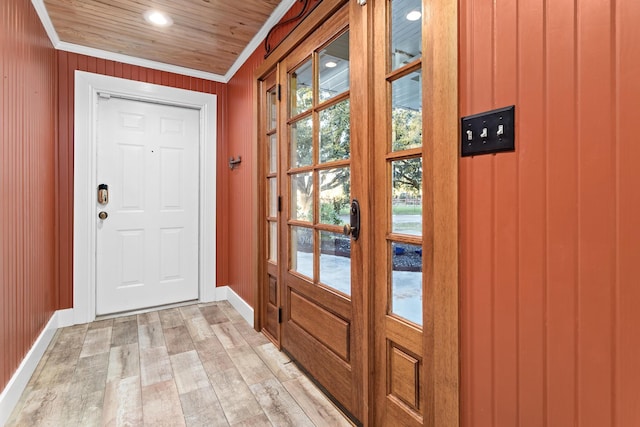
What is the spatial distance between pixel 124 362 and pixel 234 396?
3.05 feet

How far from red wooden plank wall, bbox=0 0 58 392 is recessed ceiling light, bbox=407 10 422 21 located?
2.02m

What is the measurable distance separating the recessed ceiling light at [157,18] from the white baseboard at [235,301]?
7.93 ft

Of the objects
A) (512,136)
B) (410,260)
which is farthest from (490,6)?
(410,260)

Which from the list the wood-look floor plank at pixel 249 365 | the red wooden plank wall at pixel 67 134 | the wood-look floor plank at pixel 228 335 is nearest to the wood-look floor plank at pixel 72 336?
the red wooden plank wall at pixel 67 134

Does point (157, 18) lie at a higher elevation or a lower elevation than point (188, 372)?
higher

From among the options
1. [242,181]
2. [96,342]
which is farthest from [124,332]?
Answer: [242,181]

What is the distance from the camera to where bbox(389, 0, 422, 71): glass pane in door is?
119 centimetres

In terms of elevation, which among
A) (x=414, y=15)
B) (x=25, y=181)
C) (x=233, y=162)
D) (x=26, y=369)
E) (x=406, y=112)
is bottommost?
(x=26, y=369)

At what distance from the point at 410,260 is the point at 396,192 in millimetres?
289

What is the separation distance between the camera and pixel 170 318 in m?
2.90

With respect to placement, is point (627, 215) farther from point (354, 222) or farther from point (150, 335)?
point (150, 335)

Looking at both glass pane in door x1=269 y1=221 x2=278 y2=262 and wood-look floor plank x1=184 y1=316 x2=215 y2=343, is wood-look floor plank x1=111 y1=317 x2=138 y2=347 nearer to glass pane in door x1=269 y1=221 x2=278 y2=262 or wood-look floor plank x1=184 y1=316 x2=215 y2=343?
wood-look floor plank x1=184 y1=316 x2=215 y2=343

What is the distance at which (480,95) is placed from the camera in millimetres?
924

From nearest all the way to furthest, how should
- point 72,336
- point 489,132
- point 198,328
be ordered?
point 489,132 → point 72,336 → point 198,328
